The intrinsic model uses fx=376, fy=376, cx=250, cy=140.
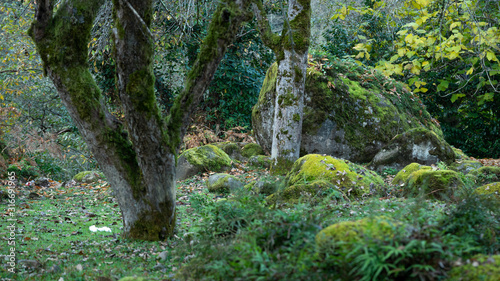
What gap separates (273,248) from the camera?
2.77 metres

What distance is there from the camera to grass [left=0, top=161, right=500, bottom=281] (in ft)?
7.47

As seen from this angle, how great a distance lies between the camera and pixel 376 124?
10.0 meters

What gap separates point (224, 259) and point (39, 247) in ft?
9.95

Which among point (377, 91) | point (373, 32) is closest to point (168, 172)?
point (377, 91)

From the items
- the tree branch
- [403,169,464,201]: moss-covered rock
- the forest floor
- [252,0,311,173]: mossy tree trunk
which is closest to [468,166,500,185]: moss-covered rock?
[403,169,464,201]: moss-covered rock

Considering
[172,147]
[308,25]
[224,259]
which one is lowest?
[224,259]

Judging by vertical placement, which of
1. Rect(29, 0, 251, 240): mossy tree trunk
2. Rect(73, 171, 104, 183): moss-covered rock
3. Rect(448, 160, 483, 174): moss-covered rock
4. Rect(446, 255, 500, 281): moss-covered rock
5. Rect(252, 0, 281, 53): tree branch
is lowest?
Rect(73, 171, 104, 183): moss-covered rock

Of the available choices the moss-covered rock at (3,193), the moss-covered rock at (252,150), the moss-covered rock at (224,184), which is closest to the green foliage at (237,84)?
the moss-covered rock at (252,150)

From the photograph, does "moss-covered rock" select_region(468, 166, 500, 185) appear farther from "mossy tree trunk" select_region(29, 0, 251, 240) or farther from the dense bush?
"mossy tree trunk" select_region(29, 0, 251, 240)

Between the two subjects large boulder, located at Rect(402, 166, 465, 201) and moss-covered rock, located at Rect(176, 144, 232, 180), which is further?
moss-covered rock, located at Rect(176, 144, 232, 180)

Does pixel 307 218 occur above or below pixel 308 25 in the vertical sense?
below

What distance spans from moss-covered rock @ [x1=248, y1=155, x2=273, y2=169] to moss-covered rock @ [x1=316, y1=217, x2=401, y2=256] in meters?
7.80

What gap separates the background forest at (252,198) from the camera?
2391 mm

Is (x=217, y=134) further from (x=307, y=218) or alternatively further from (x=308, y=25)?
(x=307, y=218)
